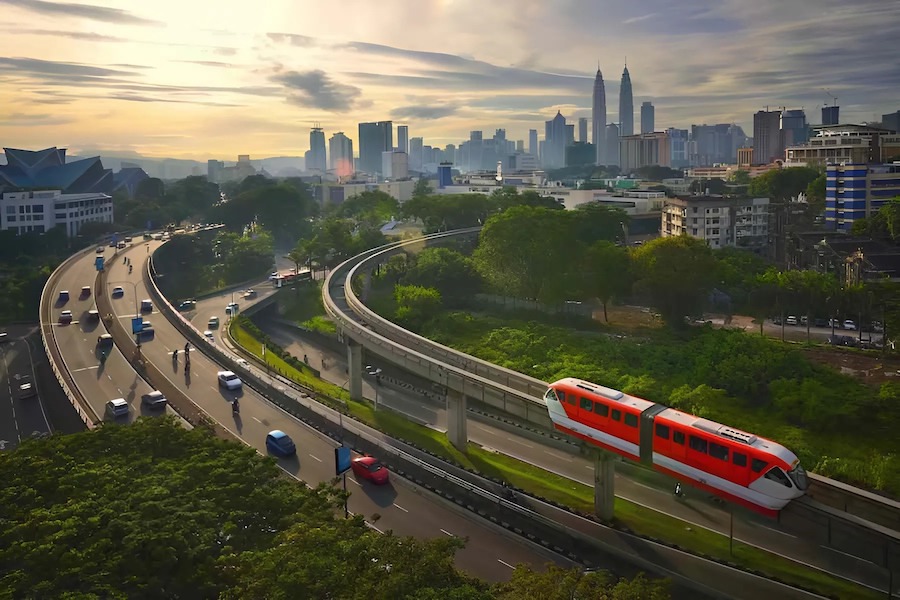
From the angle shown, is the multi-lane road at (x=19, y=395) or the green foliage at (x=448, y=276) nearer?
the multi-lane road at (x=19, y=395)

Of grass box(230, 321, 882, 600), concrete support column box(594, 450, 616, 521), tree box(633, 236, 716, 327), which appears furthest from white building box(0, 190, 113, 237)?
concrete support column box(594, 450, 616, 521)

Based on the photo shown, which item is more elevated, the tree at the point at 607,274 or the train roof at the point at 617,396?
the tree at the point at 607,274

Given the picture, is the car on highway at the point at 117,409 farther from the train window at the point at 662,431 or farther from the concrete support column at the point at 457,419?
the train window at the point at 662,431

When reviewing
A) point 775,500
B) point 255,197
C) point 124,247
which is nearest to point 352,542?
point 775,500

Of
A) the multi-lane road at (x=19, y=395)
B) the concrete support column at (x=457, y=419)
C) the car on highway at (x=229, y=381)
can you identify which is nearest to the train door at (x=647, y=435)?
the concrete support column at (x=457, y=419)

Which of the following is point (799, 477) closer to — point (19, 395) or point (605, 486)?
point (605, 486)

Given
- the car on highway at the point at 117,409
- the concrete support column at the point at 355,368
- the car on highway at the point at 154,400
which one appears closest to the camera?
the car on highway at the point at 117,409
